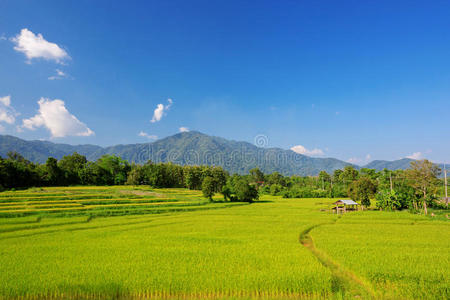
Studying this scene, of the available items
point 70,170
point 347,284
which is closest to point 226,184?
point 70,170

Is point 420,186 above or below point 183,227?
above

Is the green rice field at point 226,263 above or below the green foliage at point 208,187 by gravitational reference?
below

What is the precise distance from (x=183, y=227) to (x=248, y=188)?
118 feet

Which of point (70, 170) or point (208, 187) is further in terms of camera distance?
point (70, 170)

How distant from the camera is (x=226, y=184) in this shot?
245 feet

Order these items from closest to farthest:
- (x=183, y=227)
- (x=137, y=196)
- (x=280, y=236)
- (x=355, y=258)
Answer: (x=355, y=258) < (x=280, y=236) < (x=183, y=227) < (x=137, y=196)

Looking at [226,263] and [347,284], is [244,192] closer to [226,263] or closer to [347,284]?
[226,263]

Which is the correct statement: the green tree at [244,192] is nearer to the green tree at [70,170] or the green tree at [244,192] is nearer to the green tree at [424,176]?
the green tree at [424,176]

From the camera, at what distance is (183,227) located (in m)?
23.8

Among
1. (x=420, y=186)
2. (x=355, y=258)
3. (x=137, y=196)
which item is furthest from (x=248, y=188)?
(x=355, y=258)

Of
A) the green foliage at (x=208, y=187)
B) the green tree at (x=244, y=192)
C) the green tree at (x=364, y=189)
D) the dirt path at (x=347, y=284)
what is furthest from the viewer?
the green tree at (x=244, y=192)

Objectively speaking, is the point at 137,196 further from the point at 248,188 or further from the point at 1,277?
the point at 1,277

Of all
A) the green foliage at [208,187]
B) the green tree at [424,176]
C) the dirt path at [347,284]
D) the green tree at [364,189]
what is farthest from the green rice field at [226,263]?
the green foliage at [208,187]

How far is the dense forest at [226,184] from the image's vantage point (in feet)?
125
